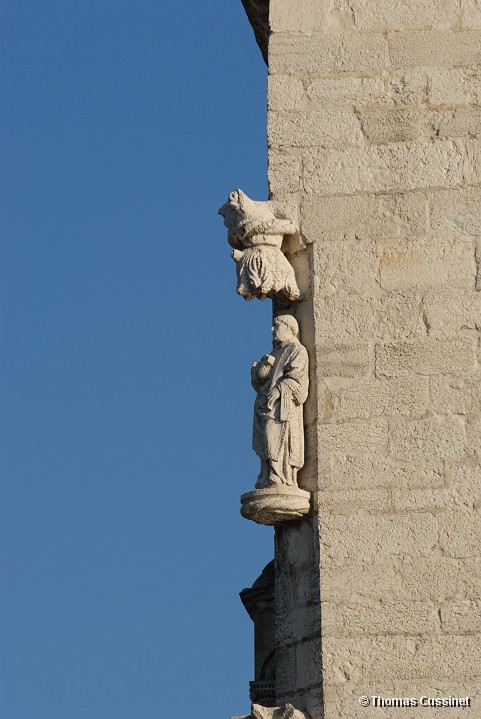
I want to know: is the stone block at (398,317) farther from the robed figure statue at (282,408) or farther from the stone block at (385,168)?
the stone block at (385,168)

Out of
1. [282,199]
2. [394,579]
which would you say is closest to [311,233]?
[282,199]

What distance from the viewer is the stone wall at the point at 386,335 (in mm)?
8688

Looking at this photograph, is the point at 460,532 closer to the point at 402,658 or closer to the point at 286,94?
the point at 402,658

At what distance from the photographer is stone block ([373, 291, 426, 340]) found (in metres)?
9.10

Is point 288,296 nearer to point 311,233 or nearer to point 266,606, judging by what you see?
point 311,233

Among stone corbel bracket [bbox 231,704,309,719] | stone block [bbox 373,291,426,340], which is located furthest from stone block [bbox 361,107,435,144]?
stone corbel bracket [bbox 231,704,309,719]

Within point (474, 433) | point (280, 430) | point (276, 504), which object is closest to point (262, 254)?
point (280, 430)

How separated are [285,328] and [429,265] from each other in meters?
0.73

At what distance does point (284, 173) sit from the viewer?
31.0 ft

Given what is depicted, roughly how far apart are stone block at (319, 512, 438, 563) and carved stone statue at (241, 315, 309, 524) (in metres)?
0.18

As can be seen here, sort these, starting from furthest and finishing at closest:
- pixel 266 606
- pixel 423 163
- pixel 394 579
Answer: pixel 266 606 → pixel 423 163 → pixel 394 579

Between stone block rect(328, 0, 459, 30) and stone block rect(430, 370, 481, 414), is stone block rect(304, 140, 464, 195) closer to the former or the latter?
stone block rect(328, 0, 459, 30)

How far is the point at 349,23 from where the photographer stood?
31.5 feet

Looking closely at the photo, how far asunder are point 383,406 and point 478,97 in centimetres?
156
